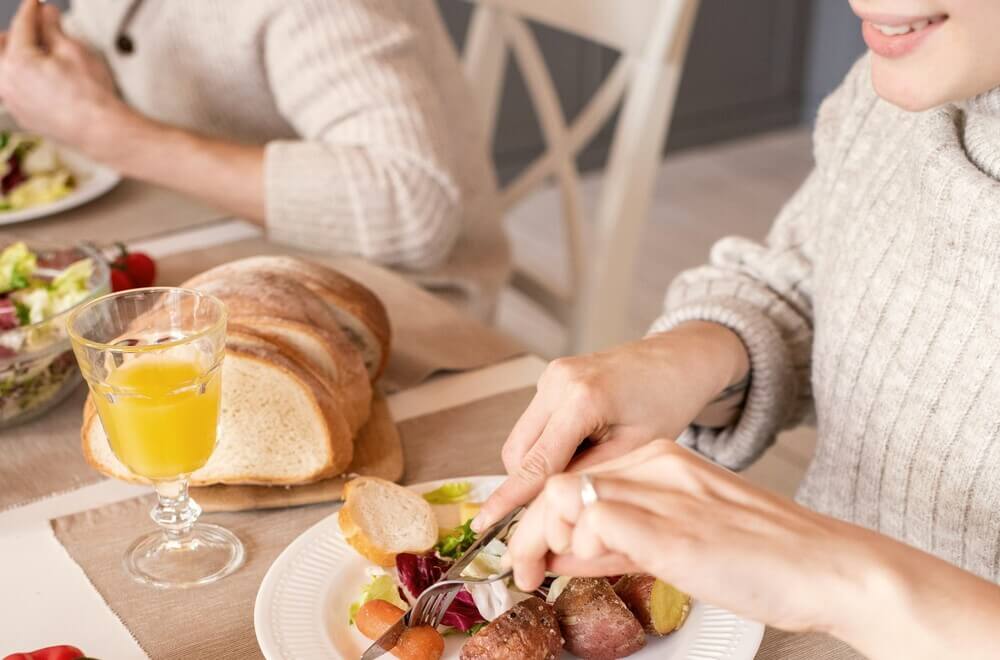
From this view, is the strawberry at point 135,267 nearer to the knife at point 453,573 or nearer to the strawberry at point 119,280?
the strawberry at point 119,280

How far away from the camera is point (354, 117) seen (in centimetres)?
163

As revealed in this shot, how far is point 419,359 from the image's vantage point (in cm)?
125

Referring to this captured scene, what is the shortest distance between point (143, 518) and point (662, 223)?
10.2 ft

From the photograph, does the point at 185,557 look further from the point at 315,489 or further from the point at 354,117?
the point at 354,117

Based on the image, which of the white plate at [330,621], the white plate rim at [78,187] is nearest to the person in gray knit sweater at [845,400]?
the white plate at [330,621]

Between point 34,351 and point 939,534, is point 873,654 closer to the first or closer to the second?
point 939,534

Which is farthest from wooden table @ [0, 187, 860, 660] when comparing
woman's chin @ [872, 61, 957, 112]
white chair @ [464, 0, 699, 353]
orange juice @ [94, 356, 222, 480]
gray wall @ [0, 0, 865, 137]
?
gray wall @ [0, 0, 865, 137]

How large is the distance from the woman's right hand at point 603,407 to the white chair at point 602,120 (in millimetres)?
855

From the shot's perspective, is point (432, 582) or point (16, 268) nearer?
point (432, 582)

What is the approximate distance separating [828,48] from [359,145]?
324cm

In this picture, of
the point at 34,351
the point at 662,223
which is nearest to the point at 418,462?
the point at 34,351

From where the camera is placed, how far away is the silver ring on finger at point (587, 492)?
0.68 meters

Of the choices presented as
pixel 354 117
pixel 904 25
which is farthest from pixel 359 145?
pixel 904 25

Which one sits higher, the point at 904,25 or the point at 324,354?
the point at 904,25
